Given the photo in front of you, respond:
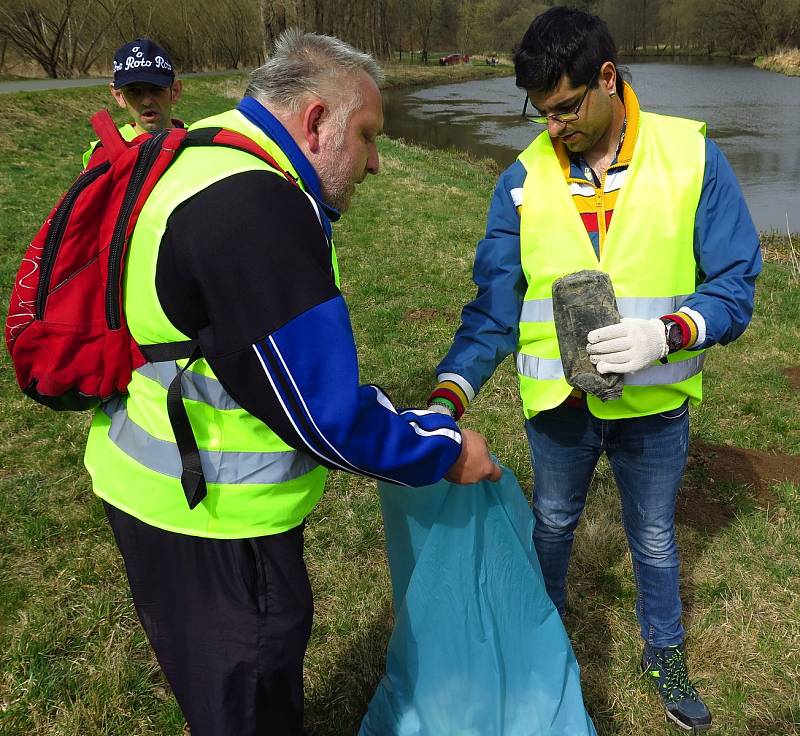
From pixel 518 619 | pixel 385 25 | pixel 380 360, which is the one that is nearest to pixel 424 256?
pixel 380 360

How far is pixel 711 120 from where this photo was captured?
21594 mm

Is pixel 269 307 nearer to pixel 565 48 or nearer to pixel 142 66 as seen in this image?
pixel 565 48

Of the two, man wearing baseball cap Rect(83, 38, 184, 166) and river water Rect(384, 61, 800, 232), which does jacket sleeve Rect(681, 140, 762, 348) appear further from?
river water Rect(384, 61, 800, 232)

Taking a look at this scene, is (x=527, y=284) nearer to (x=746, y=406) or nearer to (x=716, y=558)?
(x=716, y=558)

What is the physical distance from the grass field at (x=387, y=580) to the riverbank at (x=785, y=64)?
41.0 metres

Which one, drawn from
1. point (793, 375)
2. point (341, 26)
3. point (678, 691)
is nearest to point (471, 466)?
point (678, 691)

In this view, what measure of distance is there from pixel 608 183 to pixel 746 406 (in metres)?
3.13

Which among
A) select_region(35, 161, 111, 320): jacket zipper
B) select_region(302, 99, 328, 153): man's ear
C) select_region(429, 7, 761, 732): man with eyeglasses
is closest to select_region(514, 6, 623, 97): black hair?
select_region(429, 7, 761, 732): man with eyeglasses

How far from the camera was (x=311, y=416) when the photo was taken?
1215 mm

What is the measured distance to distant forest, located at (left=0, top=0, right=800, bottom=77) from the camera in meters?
26.3

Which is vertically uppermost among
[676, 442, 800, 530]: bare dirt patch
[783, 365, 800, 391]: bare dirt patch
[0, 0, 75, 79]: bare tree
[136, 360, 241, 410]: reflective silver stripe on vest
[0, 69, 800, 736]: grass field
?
[0, 0, 75, 79]: bare tree

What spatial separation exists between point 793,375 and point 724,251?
12.4 feet

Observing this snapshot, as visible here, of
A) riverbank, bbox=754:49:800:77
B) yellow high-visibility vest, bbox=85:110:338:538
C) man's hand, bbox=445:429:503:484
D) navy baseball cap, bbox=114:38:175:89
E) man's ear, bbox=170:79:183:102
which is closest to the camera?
yellow high-visibility vest, bbox=85:110:338:538

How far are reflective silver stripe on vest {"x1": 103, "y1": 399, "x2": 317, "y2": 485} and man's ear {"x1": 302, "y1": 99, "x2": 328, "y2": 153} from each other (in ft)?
2.08
